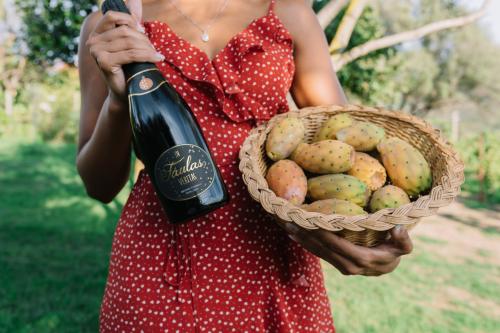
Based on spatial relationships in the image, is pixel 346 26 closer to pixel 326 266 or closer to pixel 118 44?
pixel 118 44

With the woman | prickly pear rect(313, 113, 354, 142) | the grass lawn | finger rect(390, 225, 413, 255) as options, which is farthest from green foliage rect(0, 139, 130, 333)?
finger rect(390, 225, 413, 255)

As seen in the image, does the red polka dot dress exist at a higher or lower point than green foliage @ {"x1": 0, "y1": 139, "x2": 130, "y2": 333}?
higher

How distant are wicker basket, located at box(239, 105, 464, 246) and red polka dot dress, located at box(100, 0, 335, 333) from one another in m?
0.12

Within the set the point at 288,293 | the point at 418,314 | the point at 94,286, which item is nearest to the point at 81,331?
the point at 94,286

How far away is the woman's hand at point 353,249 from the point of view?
4.08ft

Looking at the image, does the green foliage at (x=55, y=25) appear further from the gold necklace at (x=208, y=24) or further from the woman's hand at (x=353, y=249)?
the woman's hand at (x=353, y=249)

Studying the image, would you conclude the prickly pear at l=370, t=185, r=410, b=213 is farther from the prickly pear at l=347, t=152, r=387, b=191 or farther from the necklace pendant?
the necklace pendant

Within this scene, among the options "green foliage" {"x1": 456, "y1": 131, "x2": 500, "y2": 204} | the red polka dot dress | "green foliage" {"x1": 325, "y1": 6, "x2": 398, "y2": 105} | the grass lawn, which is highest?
the red polka dot dress

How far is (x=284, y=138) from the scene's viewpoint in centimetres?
155

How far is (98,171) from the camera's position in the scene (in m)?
1.64

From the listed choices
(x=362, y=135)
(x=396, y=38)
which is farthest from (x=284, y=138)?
(x=396, y=38)

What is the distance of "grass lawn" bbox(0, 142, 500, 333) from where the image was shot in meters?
4.97

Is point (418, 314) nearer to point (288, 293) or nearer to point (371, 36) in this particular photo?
point (371, 36)

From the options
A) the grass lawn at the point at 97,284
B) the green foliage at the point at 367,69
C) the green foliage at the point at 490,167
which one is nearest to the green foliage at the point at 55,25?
the grass lawn at the point at 97,284
